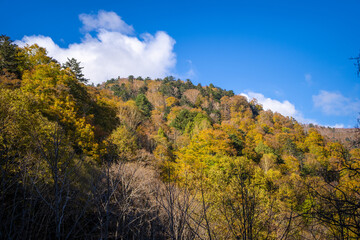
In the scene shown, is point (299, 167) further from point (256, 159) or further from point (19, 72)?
point (19, 72)

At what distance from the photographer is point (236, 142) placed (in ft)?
103

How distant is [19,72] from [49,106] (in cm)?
906

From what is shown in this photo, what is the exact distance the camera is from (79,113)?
734 inches

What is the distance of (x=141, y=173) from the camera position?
546 inches

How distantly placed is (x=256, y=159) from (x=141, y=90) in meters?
46.5

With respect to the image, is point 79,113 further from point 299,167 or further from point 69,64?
point 299,167

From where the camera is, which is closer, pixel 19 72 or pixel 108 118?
pixel 19 72

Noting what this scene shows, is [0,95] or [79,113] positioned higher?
[79,113]

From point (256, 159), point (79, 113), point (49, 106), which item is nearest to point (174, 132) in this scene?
point (256, 159)

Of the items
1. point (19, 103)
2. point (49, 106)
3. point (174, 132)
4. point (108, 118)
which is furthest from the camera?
point (174, 132)

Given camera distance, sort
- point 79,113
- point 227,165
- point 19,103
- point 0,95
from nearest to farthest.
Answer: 1. point 0,95
2. point 19,103
3. point 79,113
4. point 227,165

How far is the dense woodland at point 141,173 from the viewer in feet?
8.89

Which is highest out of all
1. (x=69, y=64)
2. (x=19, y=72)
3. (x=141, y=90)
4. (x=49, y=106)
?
(x=141, y=90)

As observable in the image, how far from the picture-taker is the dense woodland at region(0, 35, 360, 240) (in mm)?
2711
